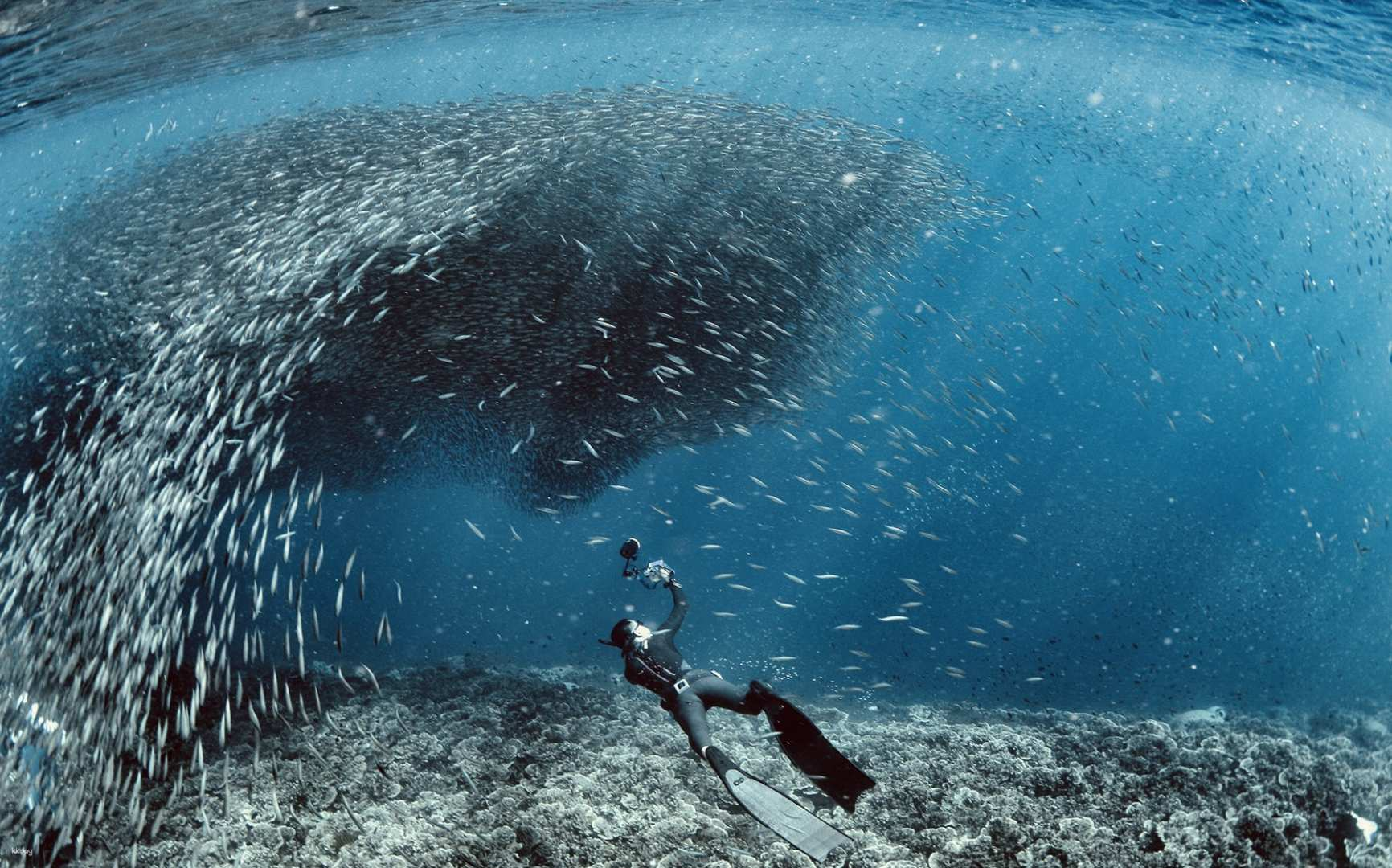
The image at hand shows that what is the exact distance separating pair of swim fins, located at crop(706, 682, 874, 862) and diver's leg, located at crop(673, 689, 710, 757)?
0.36 m

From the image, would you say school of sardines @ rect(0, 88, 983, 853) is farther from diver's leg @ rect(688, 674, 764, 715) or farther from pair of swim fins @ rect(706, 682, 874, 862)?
pair of swim fins @ rect(706, 682, 874, 862)

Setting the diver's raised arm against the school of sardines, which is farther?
the school of sardines

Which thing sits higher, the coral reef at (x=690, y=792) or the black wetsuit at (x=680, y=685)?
the black wetsuit at (x=680, y=685)

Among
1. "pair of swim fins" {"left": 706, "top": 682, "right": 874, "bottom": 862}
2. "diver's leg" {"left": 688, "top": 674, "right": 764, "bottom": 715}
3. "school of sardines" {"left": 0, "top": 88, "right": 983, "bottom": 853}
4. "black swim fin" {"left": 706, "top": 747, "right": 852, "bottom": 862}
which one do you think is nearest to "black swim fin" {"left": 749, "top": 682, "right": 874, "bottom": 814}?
"pair of swim fins" {"left": 706, "top": 682, "right": 874, "bottom": 862}

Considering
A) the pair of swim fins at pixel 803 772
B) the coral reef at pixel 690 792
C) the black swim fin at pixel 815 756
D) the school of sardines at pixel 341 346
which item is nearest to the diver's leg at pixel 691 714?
the pair of swim fins at pixel 803 772

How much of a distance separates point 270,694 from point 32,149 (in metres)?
15.0

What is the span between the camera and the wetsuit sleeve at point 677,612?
6.40 meters

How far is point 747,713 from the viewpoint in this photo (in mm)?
6055

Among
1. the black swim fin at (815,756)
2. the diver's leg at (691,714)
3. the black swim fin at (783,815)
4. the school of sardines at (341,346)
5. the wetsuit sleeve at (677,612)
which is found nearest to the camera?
the black swim fin at (783,815)

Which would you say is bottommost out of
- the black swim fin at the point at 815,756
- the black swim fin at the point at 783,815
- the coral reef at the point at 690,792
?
the coral reef at the point at 690,792

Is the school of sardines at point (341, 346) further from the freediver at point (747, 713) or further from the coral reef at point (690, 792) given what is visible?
the freediver at point (747, 713)

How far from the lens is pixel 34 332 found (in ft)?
41.7

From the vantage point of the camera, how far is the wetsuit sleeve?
640 cm

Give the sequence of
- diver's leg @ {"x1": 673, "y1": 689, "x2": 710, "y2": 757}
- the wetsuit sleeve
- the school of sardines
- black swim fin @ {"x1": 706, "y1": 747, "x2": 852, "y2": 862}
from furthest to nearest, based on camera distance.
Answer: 1. the school of sardines
2. the wetsuit sleeve
3. diver's leg @ {"x1": 673, "y1": 689, "x2": 710, "y2": 757}
4. black swim fin @ {"x1": 706, "y1": 747, "x2": 852, "y2": 862}
